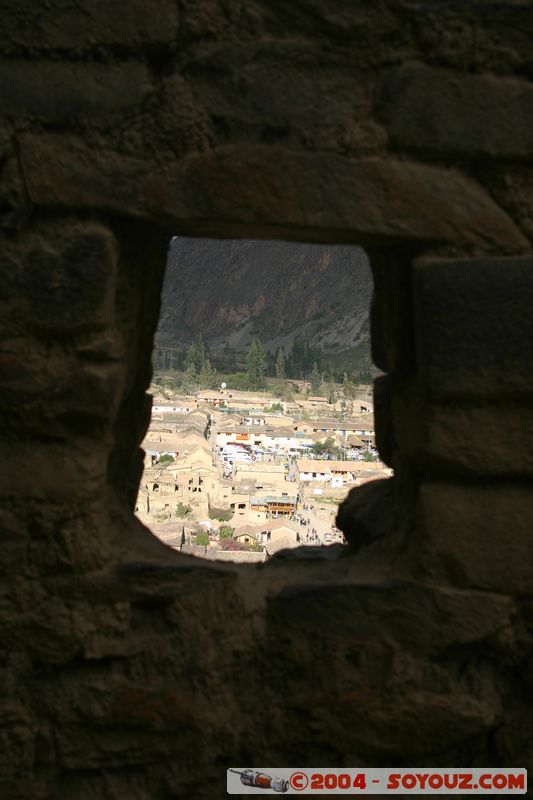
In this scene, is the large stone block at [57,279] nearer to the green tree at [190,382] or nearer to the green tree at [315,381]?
the green tree at [190,382]

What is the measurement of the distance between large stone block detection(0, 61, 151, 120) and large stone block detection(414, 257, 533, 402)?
88cm

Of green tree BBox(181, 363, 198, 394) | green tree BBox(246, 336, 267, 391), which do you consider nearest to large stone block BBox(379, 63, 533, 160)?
green tree BBox(181, 363, 198, 394)

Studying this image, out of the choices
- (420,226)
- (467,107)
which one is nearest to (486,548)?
(420,226)

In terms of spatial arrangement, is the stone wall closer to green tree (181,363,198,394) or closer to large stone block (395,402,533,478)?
large stone block (395,402,533,478)

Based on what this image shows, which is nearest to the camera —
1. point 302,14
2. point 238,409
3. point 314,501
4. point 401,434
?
point 302,14

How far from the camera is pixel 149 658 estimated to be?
211cm

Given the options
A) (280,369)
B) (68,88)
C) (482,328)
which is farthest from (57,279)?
(280,369)

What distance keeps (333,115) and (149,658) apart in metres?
1.51

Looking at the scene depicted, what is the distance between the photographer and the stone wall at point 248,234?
197 centimetres

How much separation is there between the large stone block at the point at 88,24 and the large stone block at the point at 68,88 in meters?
0.05

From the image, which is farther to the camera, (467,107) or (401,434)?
(401,434)

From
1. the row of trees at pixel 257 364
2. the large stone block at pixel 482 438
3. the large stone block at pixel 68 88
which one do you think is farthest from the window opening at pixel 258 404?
the large stone block at pixel 68 88

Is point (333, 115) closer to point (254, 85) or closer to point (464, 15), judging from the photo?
point (254, 85)

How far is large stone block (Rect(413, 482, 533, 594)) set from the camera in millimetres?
2045
